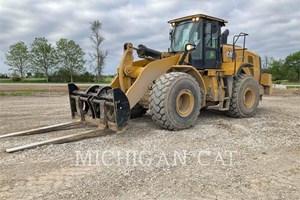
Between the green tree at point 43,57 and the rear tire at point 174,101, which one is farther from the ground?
the green tree at point 43,57

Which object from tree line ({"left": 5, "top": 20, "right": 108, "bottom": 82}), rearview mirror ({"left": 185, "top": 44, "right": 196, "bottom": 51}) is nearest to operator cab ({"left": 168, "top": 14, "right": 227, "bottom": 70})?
rearview mirror ({"left": 185, "top": 44, "right": 196, "bottom": 51})

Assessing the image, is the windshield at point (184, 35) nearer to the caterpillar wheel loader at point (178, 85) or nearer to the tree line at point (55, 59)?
the caterpillar wheel loader at point (178, 85)

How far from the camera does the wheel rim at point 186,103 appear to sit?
635 cm

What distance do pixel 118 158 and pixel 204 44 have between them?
4.19 m

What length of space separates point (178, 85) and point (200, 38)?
189 cm

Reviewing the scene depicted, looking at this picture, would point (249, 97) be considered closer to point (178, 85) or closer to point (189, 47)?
point (189, 47)

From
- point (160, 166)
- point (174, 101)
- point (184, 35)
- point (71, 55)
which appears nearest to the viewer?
point (160, 166)

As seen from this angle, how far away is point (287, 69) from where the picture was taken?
63469mm

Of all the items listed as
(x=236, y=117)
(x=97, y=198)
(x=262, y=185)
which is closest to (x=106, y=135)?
(x=97, y=198)

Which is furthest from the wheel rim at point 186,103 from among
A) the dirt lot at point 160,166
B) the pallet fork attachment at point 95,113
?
the pallet fork attachment at point 95,113

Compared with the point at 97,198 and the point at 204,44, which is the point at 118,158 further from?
the point at 204,44

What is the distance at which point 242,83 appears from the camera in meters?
7.96

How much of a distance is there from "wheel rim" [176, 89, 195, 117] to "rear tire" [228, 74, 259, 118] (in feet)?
6.29

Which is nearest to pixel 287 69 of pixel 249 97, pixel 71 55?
pixel 71 55
